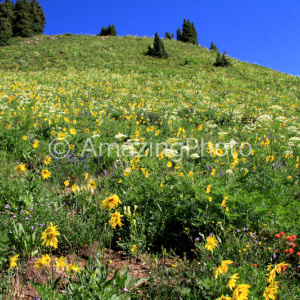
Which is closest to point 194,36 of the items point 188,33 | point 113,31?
point 188,33

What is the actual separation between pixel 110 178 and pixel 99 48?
1283 inches

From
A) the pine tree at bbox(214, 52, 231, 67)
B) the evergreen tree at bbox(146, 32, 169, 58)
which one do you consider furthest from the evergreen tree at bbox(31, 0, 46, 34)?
the pine tree at bbox(214, 52, 231, 67)

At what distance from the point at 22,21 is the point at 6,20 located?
4066mm

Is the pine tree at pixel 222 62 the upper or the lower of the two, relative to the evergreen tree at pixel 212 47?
lower

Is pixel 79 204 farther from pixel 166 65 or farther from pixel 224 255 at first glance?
pixel 166 65

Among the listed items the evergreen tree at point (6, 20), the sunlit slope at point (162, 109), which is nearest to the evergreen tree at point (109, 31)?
the sunlit slope at point (162, 109)

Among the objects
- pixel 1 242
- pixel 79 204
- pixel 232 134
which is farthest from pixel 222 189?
pixel 232 134

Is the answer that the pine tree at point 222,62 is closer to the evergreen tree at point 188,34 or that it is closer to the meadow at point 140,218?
the evergreen tree at point 188,34

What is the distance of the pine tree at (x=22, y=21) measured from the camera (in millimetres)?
40562

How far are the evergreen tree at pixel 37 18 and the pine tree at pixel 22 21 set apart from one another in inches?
36.0

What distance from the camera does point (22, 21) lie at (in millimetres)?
41656

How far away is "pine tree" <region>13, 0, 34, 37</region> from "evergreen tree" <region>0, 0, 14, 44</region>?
38.8 inches

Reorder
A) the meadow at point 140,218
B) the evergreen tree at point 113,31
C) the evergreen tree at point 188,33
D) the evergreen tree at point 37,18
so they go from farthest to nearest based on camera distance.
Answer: the evergreen tree at point 188,33 → the evergreen tree at point 37,18 → the evergreen tree at point 113,31 → the meadow at point 140,218

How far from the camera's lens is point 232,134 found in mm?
8102
